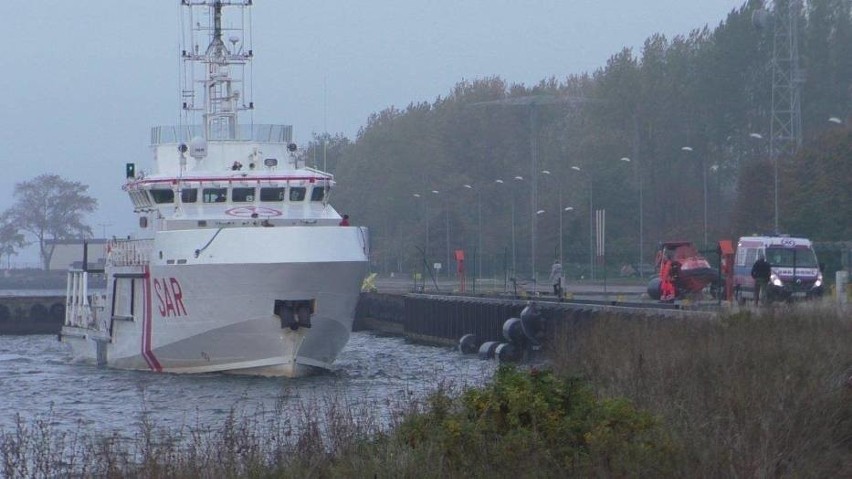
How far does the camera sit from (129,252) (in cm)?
3541

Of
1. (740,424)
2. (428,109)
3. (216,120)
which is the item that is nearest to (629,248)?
(428,109)

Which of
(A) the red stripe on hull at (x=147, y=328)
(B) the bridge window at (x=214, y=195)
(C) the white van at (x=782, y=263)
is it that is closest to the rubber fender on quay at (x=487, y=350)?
(C) the white van at (x=782, y=263)

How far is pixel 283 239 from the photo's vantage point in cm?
3072

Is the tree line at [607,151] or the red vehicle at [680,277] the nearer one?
the red vehicle at [680,277]

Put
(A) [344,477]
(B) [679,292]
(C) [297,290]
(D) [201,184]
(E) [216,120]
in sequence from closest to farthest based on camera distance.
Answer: (A) [344,477] → (C) [297,290] → (D) [201,184] → (E) [216,120] → (B) [679,292]

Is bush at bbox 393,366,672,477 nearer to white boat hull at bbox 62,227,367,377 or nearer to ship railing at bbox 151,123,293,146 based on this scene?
white boat hull at bbox 62,227,367,377

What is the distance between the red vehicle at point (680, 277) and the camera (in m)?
41.5

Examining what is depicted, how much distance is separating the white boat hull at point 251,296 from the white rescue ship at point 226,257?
0.09 ft

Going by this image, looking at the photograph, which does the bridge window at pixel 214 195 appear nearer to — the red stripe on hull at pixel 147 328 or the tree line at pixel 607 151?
the red stripe on hull at pixel 147 328

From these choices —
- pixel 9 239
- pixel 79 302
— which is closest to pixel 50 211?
pixel 9 239

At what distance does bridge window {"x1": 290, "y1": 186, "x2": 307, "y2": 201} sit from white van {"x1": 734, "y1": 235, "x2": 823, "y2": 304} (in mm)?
13436

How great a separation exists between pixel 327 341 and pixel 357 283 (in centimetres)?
148

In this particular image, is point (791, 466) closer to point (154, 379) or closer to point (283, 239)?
point (283, 239)

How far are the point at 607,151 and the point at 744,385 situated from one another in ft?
249
